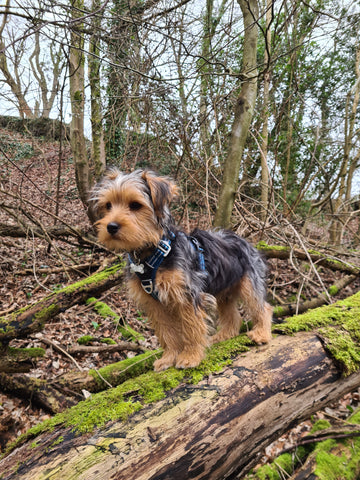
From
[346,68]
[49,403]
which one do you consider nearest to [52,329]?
[49,403]

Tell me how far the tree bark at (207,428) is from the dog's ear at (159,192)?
159 centimetres

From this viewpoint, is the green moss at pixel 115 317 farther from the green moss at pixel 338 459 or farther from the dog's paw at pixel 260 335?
the green moss at pixel 338 459

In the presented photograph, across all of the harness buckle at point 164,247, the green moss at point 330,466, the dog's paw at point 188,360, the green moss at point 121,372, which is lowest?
the green moss at point 330,466

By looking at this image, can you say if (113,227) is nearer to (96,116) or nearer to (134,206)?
(134,206)

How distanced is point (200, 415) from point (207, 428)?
96 mm

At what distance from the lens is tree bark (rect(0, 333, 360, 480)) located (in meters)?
1.92

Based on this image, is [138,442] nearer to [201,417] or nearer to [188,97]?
[201,417]

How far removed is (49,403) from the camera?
3645mm

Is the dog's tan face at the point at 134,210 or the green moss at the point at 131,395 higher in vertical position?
the dog's tan face at the point at 134,210

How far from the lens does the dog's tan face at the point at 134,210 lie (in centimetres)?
275

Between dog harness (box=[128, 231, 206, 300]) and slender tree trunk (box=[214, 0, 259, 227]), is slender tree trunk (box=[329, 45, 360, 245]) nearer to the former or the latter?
slender tree trunk (box=[214, 0, 259, 227])

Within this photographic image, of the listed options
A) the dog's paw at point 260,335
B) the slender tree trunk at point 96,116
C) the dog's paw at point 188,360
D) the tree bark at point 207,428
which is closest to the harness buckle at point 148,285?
the dog's paw at point 188,360

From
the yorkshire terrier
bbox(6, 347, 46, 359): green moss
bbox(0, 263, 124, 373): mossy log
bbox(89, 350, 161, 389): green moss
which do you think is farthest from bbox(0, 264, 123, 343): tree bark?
the yorkshire terrier

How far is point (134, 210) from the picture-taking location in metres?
2.92
